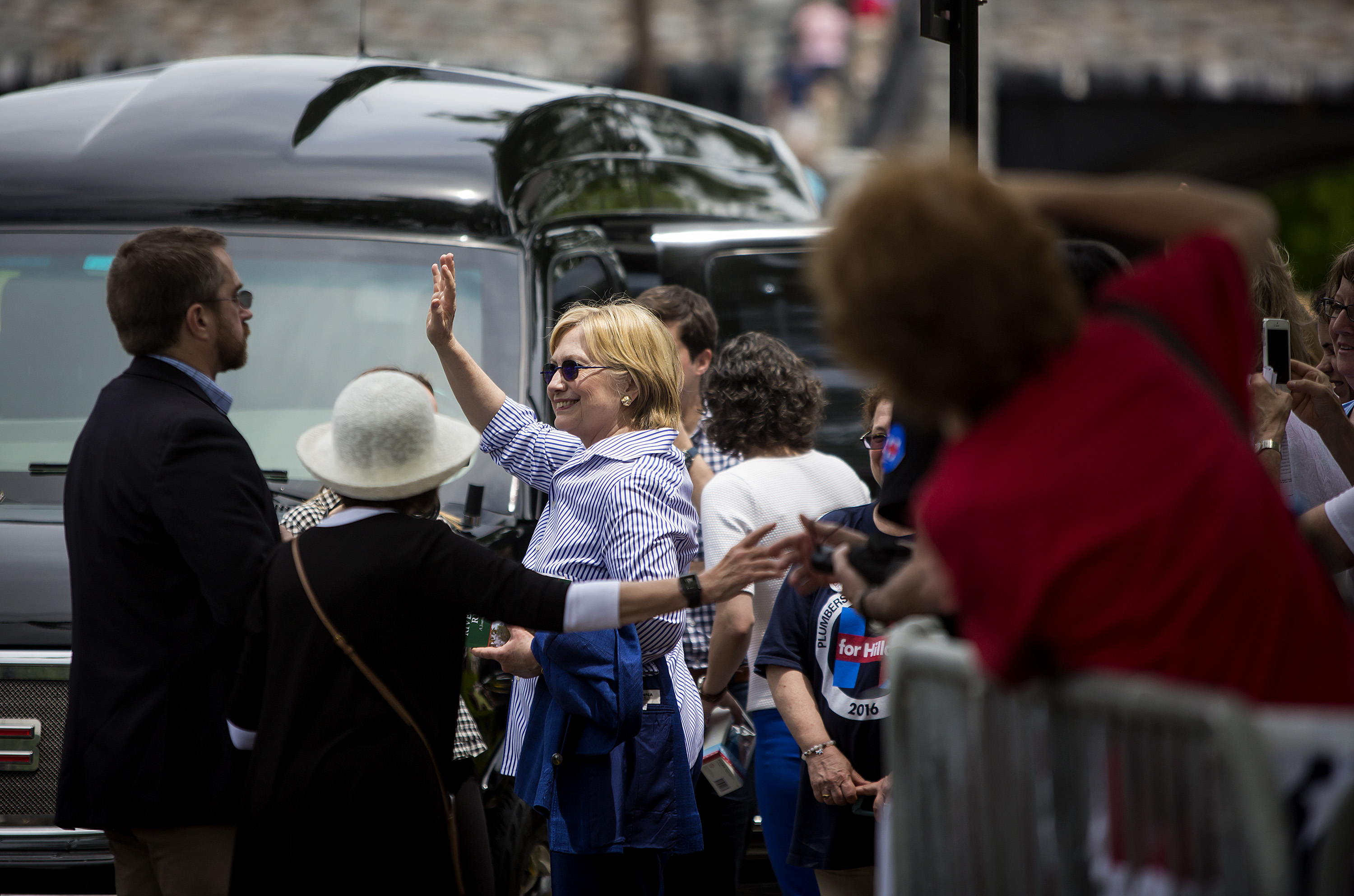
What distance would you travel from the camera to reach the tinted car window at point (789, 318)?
5.16m

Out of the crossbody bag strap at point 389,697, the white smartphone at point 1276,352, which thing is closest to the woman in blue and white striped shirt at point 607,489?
the crossbody bag strap at point 389,697

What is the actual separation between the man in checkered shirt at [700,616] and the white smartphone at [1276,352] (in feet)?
5.08

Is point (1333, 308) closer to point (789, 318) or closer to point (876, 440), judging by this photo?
point (876, 440)

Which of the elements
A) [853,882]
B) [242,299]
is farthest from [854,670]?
[242,299]

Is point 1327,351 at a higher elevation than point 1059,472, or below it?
below

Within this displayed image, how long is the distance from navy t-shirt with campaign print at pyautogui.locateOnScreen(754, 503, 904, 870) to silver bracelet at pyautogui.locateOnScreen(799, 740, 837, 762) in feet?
0.10

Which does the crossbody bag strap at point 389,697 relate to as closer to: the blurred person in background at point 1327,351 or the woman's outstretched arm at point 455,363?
the woman's outstretched arm at point 455,363

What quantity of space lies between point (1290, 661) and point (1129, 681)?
0.25 m

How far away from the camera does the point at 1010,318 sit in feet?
5.87

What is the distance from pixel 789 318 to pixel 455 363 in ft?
6.16

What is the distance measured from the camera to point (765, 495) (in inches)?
157

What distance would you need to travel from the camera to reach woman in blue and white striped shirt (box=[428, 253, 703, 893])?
338cm

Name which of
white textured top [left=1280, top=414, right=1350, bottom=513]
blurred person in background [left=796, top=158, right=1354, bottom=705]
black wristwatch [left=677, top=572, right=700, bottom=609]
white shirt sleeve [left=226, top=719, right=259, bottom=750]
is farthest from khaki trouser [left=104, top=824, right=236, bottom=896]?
white textured top [left=1280, top=414, right=1350, bottom=513]

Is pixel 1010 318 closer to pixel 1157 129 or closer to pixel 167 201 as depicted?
pixel 167 201
